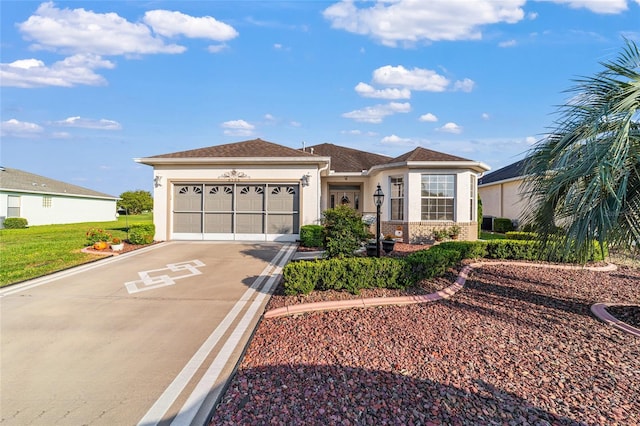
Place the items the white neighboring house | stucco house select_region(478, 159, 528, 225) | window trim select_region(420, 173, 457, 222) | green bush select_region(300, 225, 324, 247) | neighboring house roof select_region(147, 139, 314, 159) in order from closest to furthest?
green bush select_region(300, 225, 324, 247)
window trim select_region(420, 173, 457, 222)
neighboring house roof select_region(147, 139, 314, 159)
stucco house select_region(478, 159, 528, 225)
the white neighboring house

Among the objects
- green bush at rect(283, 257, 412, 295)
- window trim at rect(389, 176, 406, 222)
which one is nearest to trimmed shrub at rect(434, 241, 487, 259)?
green bush at rect(283, 257, 412, 295)

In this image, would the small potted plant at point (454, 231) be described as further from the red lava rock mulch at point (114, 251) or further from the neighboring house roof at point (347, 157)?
the red lava rock mulch at point (114, 251)

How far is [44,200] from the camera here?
24.2m

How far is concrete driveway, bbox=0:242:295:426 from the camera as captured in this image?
2760 millimetres

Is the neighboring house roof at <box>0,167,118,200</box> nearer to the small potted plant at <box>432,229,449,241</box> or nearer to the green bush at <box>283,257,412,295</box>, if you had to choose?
the green bush at <box>283,257,412,295</box>

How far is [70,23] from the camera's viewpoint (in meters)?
9.30

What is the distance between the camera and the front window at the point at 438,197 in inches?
508

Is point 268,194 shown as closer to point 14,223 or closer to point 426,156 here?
point 426,156

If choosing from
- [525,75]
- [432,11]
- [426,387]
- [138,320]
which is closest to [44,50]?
[138,320]

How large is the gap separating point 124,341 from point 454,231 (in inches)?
465

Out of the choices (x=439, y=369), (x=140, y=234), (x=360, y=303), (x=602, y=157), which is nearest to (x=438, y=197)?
(x=360, y=303)

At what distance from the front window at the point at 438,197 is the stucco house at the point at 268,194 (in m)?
0.04

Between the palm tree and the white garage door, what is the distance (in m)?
9.75

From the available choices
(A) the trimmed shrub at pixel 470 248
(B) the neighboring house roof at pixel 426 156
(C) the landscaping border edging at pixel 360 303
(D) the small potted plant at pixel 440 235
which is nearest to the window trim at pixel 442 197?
(D) the small potted plant at pixel 440 235
